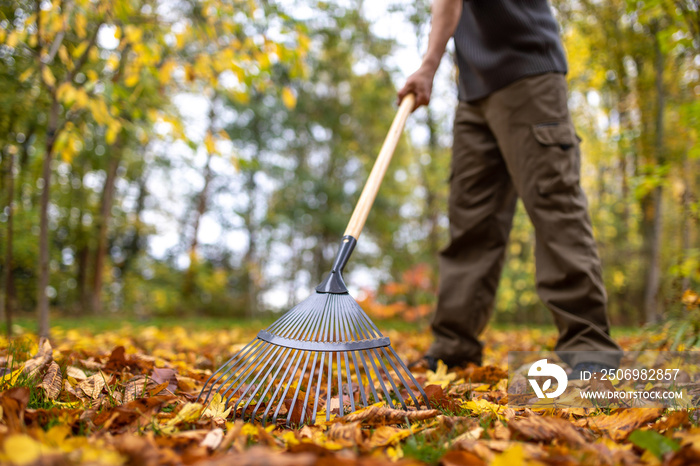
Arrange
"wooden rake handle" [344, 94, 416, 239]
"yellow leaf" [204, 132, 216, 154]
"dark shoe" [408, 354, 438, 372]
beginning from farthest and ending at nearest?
"yellow leaf" [204, 132, 216, 154] → "dark shoe" [408, 354, 438, 372] → "wooden rake handle" [344, 94, 416, 239]

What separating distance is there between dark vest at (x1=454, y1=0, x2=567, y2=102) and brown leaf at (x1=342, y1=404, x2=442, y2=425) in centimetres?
133

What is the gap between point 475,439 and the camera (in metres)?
0.96

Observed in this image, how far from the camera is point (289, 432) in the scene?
39.4 inches

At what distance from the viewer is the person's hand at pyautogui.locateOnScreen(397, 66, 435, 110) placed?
69.7 inches

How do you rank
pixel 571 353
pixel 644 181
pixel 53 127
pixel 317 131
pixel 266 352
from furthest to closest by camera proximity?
pixel 317 131 → pixel 644 181 → pixel 53 127 → pixel 571 353 → pixel 266 352

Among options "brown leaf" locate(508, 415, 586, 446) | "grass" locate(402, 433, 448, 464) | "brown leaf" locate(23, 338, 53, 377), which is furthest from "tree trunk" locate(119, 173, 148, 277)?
"brown leaf" locate(508, 415, 586, 446)

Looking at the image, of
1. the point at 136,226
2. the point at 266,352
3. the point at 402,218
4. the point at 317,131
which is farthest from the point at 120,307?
the point at 266,352

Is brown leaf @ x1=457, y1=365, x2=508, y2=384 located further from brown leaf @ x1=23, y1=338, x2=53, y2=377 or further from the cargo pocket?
brown leaf @ x1=23, y1=338, x2=53, y2=377

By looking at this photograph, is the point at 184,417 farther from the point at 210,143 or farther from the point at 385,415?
the point at 210,143

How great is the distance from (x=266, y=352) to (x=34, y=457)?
0.65m

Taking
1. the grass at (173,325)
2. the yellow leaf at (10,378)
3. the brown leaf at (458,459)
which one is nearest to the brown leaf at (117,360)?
the yellow leaf at (10,378)

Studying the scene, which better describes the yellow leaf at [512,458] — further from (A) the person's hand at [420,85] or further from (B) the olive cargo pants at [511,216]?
(A) the person's hand at [420,85]

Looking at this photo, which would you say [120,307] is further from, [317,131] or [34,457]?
[34,457]

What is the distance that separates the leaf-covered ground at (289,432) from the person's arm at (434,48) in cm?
113
